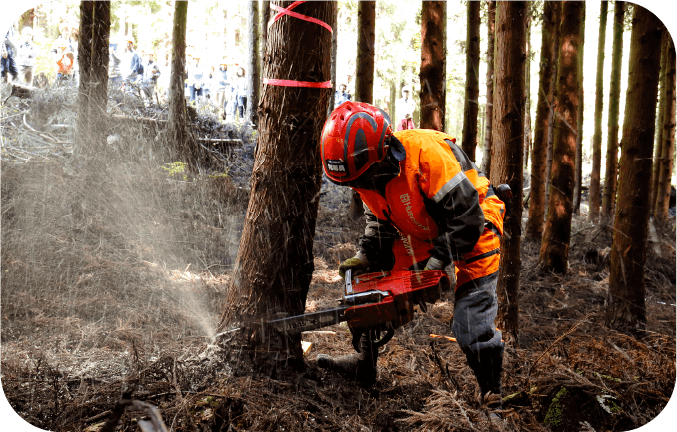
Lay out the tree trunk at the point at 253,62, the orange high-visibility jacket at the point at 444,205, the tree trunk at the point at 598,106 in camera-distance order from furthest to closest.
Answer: the tree trunk at the point at 253,62, the tree trunk at the point at 598,106, the orange high-visibility jacket at the point at 444,205

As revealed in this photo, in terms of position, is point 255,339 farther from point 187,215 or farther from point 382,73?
point 382,73

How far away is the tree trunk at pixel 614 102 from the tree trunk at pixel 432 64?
17.3 feet

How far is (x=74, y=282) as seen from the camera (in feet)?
16.8

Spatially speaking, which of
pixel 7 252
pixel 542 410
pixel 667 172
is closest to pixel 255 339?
pixel 542 410

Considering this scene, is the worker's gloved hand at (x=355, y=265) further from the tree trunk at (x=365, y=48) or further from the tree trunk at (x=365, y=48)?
the tree trunk at (x=365, y=48)

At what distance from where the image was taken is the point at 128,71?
34.3 ft

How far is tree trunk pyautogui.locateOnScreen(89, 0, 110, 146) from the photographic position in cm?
738

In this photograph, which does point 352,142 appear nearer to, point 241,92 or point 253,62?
point 253,62

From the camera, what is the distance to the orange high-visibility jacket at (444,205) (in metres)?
2.67

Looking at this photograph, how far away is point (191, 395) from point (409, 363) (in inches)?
75.7

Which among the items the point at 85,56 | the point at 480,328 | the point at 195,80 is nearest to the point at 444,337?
the point at 480,328

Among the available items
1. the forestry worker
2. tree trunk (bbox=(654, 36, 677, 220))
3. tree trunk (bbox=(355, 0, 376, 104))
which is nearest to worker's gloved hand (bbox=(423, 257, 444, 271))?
the forestry worker

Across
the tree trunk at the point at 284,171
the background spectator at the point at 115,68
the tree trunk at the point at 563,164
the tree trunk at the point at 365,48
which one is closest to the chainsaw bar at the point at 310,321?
the tree trunk at the point at 284,171

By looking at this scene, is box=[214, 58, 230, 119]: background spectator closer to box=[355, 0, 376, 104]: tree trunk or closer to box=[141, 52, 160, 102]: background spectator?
box=[141, 52, 160, 102]: background spectator
